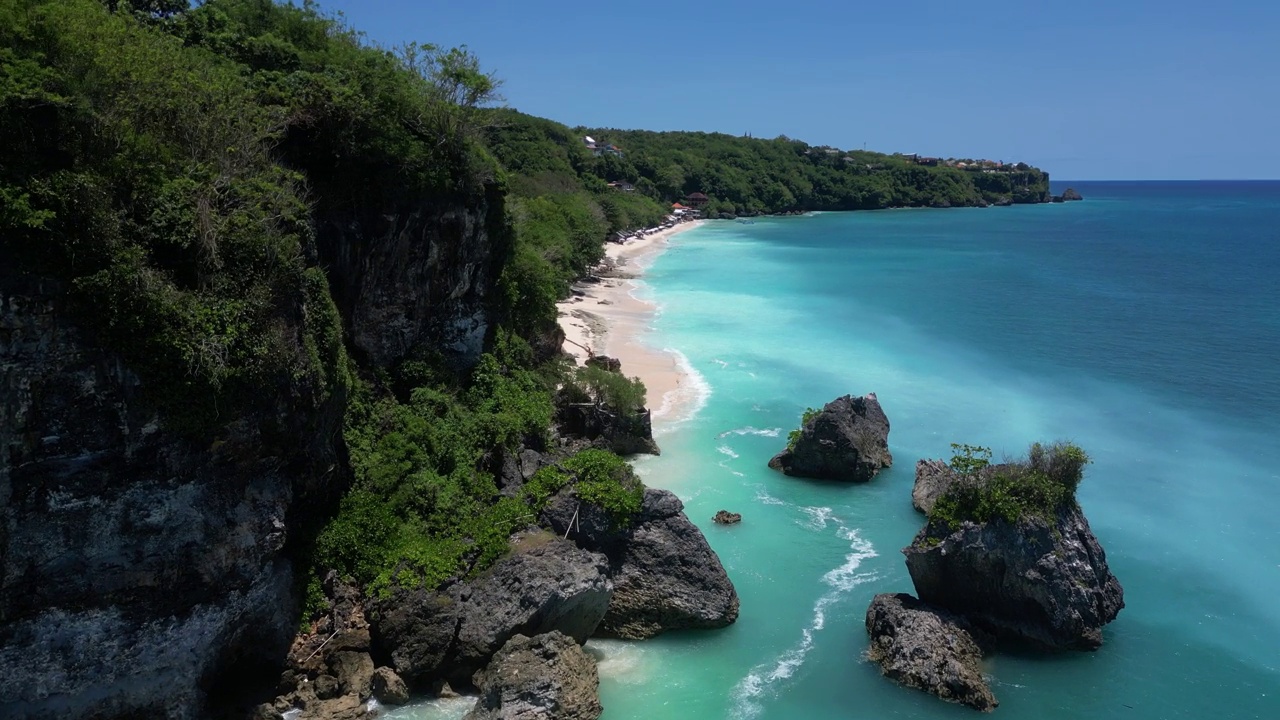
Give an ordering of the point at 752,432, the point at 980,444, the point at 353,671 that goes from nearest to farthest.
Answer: the point at 353,671, the point at 980,444, the point at 752,432

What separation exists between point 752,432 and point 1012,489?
14255 mm

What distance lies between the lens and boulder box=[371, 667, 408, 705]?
16000 millimetres

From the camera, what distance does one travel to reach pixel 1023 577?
18844mm

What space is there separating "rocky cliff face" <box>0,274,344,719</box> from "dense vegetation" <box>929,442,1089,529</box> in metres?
15.0

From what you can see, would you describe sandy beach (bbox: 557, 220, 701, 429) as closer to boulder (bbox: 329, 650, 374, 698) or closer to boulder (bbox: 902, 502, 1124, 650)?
boulder (bbox: 902, 502, 1124, 650)

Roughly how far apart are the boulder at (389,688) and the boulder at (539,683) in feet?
4.71

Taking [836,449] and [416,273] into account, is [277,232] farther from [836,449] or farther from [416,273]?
[836,449]

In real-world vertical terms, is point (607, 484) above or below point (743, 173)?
below

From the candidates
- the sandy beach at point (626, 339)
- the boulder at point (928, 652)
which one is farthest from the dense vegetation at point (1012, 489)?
the sandy beach at point (626, 339)

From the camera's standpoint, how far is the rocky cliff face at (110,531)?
13.0 m

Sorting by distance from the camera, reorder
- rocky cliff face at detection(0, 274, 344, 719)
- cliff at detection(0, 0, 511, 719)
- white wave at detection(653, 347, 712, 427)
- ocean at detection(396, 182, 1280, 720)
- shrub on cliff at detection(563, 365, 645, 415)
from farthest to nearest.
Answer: white wave at detection(653, 347, 712, 427), shrub on cliff at detection(563, 365, 645, 415), ocean at detection(396, 182, 1280, 720), cliff at detection(0, 0, 511, 719), rocky cliff face at detection(0, 274, 344, 719)

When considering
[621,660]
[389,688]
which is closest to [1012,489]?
[621,660]

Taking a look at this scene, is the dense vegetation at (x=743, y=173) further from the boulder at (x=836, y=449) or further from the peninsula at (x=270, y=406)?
the peninsula at (x=270, y=406)

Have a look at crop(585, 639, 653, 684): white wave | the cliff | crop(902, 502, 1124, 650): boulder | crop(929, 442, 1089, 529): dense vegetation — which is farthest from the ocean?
the cliff
